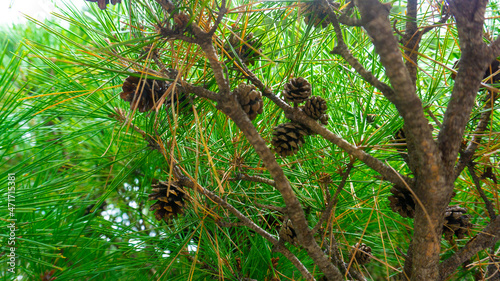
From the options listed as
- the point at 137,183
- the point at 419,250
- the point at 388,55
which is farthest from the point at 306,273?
the point at 137,183

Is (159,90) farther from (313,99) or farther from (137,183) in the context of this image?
(137,183)

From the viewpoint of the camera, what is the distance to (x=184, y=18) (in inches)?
9.3

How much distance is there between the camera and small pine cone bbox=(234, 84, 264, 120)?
259mm

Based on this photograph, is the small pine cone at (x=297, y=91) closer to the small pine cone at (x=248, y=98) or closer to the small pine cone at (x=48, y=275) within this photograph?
the small pine cone at (x=248, y=98)

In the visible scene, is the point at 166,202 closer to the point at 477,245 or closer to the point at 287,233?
the point at 287,233

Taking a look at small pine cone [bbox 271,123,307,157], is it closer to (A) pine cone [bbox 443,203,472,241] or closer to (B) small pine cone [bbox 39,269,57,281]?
(A) pine cone [bbox 443,203,472,241]

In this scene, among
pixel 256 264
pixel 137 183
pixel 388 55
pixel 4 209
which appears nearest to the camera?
pixel 388 55

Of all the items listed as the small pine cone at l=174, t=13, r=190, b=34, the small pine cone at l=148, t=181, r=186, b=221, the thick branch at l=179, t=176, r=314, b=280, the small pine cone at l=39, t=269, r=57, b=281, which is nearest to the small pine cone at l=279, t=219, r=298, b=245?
the thick branch at l=179, t=176, r=314, b=280

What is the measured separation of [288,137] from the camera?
0.29m

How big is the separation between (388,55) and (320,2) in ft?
0.31

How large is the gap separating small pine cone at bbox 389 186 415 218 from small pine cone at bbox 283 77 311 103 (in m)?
0.12

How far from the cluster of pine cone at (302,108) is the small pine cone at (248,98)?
35 millimetres

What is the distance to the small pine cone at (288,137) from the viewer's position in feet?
0.95

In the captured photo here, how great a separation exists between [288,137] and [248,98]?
0.19 ft
